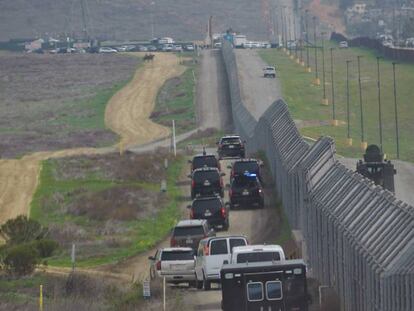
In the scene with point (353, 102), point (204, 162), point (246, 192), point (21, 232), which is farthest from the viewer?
point (353, 102)

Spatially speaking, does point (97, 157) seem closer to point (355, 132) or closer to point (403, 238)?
point (355, 132)

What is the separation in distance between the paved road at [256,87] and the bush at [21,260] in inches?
1852

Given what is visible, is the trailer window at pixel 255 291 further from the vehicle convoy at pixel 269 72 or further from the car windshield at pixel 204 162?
the vehicle convoy at pixel 269 72

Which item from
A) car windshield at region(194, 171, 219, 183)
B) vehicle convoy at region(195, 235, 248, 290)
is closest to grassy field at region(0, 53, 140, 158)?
car windshield at region(194, 171, 219, 183)

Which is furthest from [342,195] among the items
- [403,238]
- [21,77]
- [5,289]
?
[21,77]

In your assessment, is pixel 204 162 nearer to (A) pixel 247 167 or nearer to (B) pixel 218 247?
(A) pixel 247 167

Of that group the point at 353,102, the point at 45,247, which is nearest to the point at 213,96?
the point at 353,102

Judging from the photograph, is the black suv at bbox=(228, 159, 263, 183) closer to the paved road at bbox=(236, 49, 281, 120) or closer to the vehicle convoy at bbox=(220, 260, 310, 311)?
the vehicle convoy at bbox=(220, 260, 310, 311)

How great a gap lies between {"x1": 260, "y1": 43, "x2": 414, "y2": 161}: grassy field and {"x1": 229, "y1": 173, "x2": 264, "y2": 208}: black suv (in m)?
17.3

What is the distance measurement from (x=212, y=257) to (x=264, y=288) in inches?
294

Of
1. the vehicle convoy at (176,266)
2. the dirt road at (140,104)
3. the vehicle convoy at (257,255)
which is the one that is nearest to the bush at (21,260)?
the vehicle convoy at (176,266)

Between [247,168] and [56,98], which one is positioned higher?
[247,168]

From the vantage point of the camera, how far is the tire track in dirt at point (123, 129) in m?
59.2

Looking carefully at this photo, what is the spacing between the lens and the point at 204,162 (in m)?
56.2
